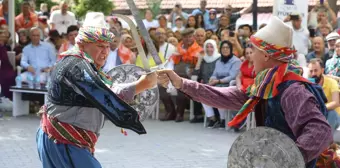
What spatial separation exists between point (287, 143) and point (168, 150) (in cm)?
527

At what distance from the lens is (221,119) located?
10.4 meters

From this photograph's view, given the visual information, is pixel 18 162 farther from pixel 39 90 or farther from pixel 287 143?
pixel 287 143

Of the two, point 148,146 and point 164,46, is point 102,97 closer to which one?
point 148,146

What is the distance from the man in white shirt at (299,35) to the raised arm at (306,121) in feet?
24.4

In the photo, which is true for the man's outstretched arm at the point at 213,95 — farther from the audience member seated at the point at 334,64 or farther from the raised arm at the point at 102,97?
the audience member seated at the point at 334,64

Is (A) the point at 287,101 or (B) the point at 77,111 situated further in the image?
(B) the point at 77,111

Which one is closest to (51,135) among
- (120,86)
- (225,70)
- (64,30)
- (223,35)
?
(120,86)

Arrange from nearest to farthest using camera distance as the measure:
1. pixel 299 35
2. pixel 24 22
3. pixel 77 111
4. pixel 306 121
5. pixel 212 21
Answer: pixel 306 121 < pixel 77 111 < pixel 299 35 < pixel 212 21 < pixel 24 22

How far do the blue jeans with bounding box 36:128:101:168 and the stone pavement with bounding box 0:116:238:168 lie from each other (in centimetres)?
345

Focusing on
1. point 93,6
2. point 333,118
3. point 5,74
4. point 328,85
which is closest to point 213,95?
point 333,118

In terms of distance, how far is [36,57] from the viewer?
37.8 ft

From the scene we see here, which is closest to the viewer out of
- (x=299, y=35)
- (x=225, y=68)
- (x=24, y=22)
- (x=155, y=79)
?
(x=155, y=79)

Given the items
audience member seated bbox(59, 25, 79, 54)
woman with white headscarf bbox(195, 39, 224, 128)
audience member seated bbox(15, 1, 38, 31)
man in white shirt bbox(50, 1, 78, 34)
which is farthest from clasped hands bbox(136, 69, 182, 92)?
audience member seated bbox(15, 1, 38, 31)

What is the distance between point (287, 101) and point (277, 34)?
1.34 feet
